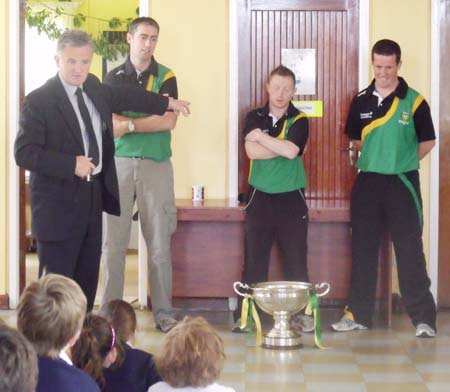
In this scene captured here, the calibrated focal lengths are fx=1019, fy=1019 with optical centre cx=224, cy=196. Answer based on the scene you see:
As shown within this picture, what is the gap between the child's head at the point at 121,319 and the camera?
10.8 ft

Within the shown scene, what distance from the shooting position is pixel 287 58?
6.42m

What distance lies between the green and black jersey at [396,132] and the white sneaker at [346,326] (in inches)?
33.6

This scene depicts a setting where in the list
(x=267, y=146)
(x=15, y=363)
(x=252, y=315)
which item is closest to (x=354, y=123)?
(x=267, y=146)

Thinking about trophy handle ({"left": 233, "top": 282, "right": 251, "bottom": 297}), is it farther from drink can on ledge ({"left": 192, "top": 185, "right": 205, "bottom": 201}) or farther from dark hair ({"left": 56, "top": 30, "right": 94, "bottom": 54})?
dark hair ({"left": 56, "top": 30, "right": 94, "bottom": 54})

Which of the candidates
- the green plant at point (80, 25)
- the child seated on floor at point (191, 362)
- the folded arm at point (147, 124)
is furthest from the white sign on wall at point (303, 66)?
the child seated on floor at point (191, 362)

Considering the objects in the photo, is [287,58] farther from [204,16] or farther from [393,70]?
[393,70]

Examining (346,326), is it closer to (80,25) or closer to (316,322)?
(316,322)

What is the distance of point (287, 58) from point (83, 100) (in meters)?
2.34

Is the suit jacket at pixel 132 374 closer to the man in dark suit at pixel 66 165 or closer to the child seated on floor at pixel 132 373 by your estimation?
the child seated on floor at pixel 132 373

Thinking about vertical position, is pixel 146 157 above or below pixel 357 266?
above

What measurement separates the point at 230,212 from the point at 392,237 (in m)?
0.96

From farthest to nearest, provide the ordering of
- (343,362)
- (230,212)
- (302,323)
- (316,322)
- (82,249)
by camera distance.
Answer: (230,212) < (302,323) < (316,322) < (343,362) < (82,249)

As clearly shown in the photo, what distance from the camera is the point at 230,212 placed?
19.6 feet

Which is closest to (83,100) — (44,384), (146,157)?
(146,157)
